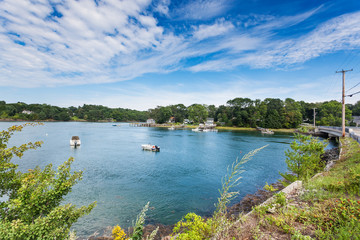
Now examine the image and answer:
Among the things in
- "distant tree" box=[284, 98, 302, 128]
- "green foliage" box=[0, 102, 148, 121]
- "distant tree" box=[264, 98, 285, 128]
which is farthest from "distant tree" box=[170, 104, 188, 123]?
"distant tree" box=[284, 98, 302, 128]

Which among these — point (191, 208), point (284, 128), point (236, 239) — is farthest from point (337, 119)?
point (236, 239)

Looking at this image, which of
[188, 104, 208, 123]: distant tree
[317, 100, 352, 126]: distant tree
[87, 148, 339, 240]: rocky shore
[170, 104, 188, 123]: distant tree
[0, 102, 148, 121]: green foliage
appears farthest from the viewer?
[170, 104, 188, 123]: distant tree

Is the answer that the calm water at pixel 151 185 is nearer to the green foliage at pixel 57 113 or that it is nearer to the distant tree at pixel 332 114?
the distant tree at pixel 332 114

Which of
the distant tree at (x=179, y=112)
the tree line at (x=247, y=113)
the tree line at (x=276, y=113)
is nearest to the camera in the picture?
the tree line at (x=276, y=113)

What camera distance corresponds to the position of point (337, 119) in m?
79.1

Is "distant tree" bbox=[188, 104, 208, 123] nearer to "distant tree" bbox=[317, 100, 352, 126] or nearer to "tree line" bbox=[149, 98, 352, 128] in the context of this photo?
"tree line" bbox=[149, 98, 352, 128]

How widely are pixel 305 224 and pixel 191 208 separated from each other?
9.48 metres

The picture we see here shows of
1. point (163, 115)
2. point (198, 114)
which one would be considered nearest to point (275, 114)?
point (198, 114)

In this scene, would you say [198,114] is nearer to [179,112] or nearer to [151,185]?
[179,112]

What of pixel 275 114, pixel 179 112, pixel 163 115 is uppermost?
pixel 179 112

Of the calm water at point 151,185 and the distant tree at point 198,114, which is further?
the distant tree at point 198,114

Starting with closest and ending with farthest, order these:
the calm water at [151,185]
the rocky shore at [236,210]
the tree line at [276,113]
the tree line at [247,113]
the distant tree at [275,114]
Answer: the rocky shore at [236,210] < the calm water at [151,185] < the tree line at [276,113] < the tree line at [247,113] < the distant tree at [275,114]

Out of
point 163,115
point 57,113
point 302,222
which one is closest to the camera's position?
point 302,222

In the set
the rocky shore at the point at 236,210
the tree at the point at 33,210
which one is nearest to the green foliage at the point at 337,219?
the rocky shore at the point at 236,210
